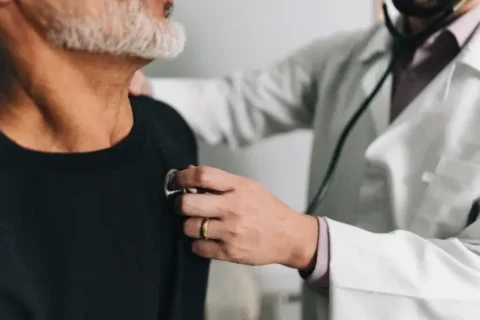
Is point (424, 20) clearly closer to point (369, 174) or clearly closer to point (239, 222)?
point (369, 174)

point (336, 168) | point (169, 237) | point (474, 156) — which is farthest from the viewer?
point (336, 168)

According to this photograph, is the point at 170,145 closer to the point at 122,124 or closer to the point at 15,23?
the point at 122,124

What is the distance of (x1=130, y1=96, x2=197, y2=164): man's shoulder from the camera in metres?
0.94

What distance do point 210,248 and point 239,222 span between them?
5 centimetres

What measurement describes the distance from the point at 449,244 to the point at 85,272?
49 cm

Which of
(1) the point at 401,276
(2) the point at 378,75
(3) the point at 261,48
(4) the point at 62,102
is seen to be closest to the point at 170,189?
(4) the point at 62,102

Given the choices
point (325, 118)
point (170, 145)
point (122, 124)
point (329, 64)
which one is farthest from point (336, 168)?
point (122, 124)

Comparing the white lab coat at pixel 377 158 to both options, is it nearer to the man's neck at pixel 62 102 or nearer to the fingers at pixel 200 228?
the fingers at pixel 200 228

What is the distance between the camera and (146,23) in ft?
2.40

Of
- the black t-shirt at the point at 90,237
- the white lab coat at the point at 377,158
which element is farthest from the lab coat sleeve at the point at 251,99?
the black t-shirt at the point at 90,237

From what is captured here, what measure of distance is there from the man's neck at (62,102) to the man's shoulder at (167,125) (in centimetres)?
15

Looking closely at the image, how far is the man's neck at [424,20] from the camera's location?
1.03 metres

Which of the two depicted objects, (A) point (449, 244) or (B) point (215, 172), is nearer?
(B) point (215, 172)

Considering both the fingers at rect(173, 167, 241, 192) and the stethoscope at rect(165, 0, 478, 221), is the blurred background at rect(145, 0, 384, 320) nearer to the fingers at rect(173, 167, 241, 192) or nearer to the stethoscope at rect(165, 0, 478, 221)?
the stethoscope at rect(165, 0, 478, 221)
